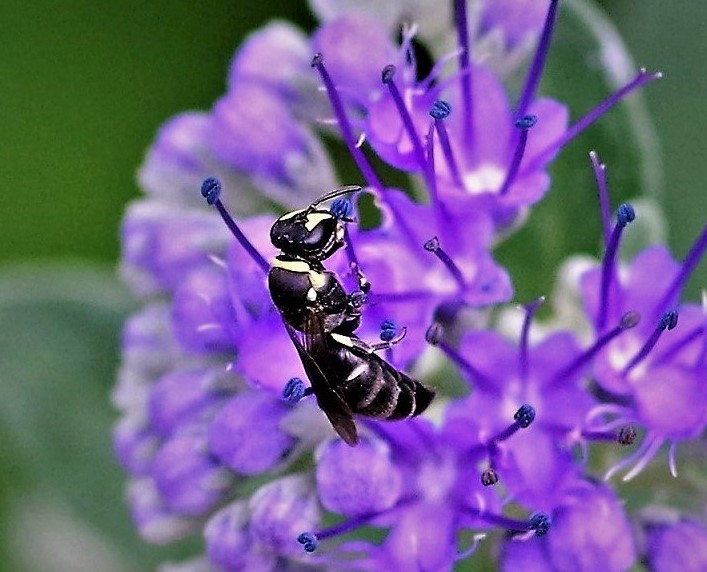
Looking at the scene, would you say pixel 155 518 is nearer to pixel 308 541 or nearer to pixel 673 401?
pixel 308 541

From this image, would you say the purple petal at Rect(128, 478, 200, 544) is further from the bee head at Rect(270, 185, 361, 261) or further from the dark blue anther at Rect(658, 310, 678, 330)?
the dark blue anther at Rect(658, 310, 678, 330)

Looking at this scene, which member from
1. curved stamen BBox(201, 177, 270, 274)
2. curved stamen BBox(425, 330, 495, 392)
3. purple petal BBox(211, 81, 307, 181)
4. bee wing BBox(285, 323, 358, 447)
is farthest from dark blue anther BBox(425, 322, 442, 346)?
purple petal BBox(211, 81, 307, 181)

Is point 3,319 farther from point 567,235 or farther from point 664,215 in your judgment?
point 664,215

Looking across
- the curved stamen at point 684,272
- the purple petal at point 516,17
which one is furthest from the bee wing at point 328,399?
the purple petal at point 516,17

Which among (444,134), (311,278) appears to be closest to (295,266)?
(311,278)

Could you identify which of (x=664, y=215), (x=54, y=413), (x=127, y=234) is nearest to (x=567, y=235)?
(x=664, y=215)

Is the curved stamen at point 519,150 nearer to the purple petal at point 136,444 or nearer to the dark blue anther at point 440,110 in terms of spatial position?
the dark blue anther at point 440,110
